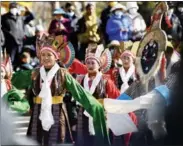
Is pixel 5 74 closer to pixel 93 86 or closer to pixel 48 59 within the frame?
pixel 48 59

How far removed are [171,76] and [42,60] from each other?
1.18 m

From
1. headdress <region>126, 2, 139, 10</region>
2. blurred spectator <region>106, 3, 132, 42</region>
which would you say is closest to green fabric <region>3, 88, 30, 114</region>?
blurred spectator <region>106, 3, 132, 42</region>

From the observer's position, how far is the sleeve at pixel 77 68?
6.15 m

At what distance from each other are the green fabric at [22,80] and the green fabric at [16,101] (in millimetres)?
74

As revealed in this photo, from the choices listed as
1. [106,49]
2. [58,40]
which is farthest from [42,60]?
[106,49]

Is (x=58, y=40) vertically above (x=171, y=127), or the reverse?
(x=58, y=40)

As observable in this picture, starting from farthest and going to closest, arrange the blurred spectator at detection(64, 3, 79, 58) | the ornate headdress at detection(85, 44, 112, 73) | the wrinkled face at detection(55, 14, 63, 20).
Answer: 1. the wrinkled face at detection(55, 14, 63, 20)
2. the blurred spectator at detection(64, 3, 79, 58)
3. the ornate headdress at detection(85, 44, 112, 73)

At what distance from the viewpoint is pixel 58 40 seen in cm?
611

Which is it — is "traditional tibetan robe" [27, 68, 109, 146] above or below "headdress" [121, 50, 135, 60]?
below

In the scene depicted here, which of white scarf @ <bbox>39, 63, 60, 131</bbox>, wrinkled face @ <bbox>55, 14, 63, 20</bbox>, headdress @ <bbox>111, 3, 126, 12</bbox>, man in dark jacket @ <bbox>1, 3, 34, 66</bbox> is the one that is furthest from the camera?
wrinkled face @ <bbox>55, 14, 63, 20</bbox>

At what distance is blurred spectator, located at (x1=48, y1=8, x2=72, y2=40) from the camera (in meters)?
7.22

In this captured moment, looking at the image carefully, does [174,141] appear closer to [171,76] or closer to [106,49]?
[171,76]

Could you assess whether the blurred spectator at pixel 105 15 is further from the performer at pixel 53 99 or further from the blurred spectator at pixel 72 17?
the performer at pixel 53 99

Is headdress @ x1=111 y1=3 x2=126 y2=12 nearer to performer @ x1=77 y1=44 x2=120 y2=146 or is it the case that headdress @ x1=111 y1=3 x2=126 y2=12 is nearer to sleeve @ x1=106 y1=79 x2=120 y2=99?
performer @ x1=77 y1=44 x2=120 y2=146
